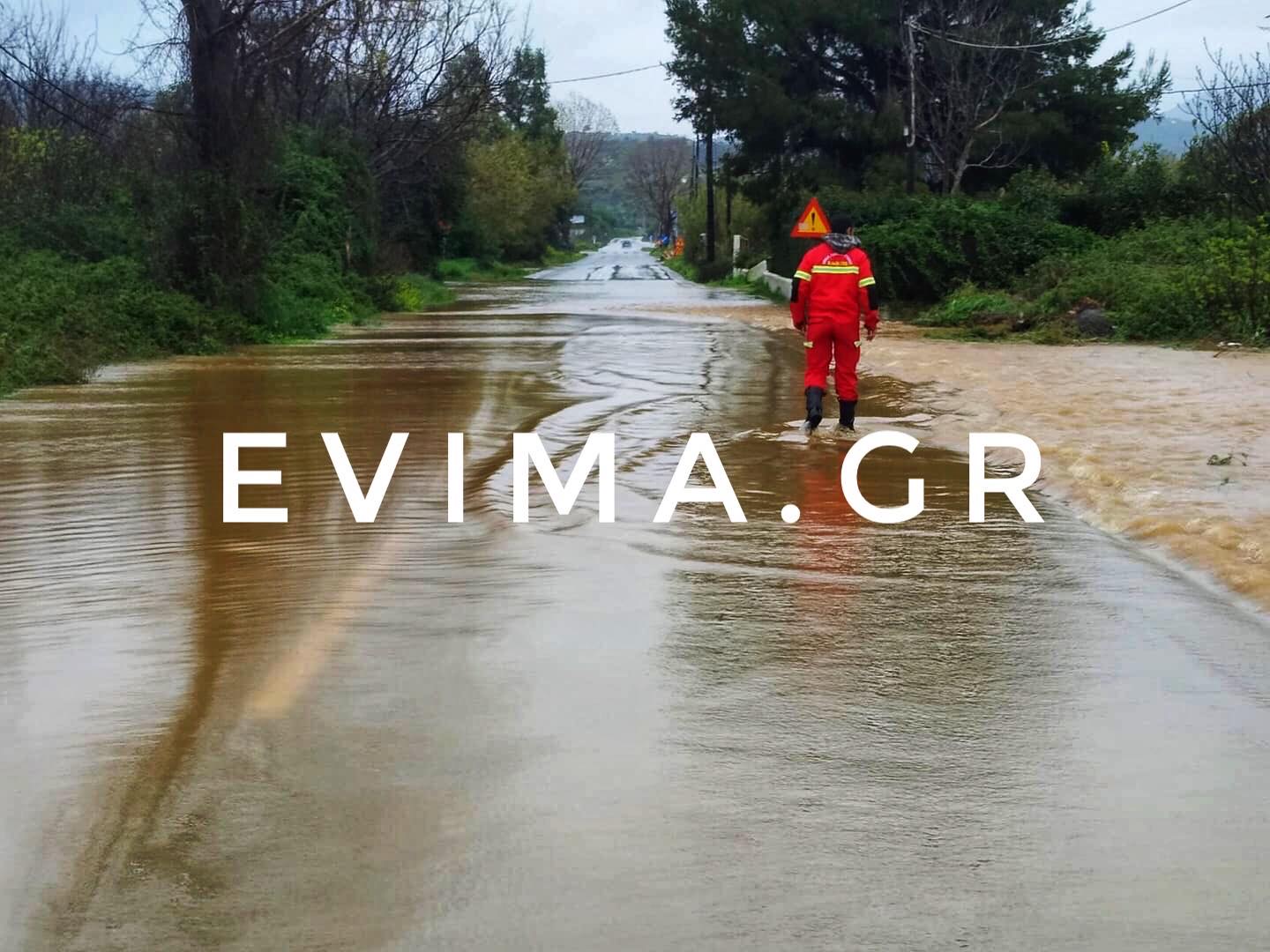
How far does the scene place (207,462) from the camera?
41.2ft

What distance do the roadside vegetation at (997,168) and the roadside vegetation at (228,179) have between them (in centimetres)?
807

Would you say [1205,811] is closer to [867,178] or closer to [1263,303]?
[1263,303]

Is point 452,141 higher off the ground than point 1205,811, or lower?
higher

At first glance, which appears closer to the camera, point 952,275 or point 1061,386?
point 1061,386

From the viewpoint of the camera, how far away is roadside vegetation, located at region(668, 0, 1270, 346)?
27.3m

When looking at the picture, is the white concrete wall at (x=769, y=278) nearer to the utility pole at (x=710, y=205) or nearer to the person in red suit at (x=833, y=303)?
the utility pole at (x=710, y=205)

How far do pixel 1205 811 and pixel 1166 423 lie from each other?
10.3 m

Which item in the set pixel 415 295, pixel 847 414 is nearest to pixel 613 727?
pixel 847 414

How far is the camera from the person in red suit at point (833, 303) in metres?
13.7

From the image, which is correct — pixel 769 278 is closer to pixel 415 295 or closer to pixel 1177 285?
pixel 415 295

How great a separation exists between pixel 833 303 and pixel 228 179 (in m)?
14.8

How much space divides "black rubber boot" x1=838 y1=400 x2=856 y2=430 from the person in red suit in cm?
18

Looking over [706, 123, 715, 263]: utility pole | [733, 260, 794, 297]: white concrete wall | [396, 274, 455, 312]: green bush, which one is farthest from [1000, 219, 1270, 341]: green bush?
[706, 123, 715, 263]: utility pole

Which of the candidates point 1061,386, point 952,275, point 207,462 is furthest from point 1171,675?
point 952,275
